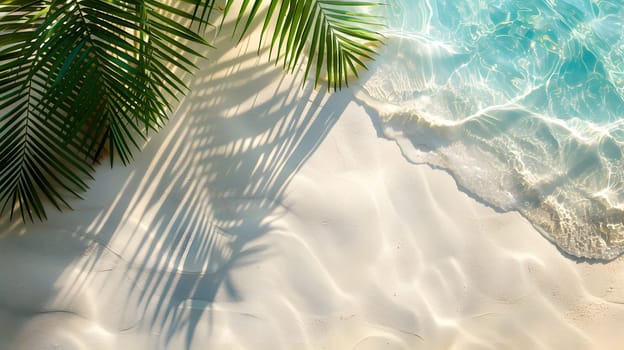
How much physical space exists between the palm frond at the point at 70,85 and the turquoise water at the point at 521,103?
1.03 meters

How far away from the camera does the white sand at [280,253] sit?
6.82ft

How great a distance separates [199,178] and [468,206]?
1.21 meters

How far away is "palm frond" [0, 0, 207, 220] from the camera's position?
5.70 ft

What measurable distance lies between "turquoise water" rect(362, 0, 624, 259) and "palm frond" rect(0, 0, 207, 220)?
40.6 inches

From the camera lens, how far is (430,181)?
2.35 m

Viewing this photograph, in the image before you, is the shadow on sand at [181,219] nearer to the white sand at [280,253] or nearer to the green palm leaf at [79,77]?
the white sand at [280,253]

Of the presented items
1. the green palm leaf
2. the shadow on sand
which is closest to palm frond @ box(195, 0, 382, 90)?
the green palm leaf

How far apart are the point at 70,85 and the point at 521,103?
2.03 m

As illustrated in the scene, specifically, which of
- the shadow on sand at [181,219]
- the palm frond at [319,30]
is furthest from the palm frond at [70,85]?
the palm frond at [319,30]

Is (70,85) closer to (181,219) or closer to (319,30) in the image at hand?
(181,219)

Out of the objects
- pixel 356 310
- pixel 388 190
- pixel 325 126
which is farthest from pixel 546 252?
pixel 325 126

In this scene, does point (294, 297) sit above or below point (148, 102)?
below

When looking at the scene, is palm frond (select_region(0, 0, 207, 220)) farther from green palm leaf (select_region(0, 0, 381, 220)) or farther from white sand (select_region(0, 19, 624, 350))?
white sand (select_region(0, 19, 624, 350))

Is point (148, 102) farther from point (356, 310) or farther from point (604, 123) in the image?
point (604, 123)
